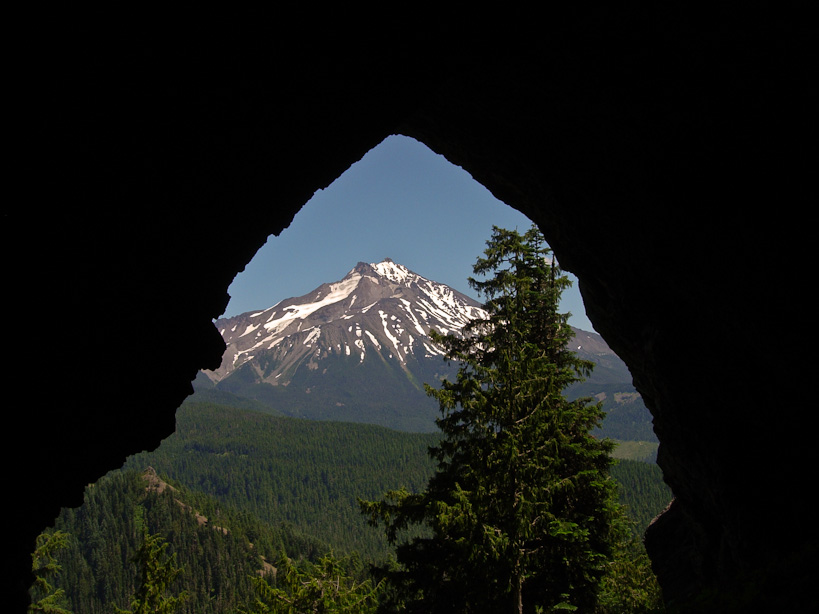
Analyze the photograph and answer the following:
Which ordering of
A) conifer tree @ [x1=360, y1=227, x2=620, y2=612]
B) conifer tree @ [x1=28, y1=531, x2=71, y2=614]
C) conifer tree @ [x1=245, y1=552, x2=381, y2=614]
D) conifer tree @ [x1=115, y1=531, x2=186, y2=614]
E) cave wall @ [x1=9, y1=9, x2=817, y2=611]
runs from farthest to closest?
conifer tree @ [x1=28, y1=531, x2=71, y2=614], conifer tree @ [x1=115, y1=531, x2=186, y2=614], conifer tree @ [x1=245, y1=552, x2=381, y2=614], conifer tree @ [x1=360, y1=227, x2=620, y2=612], cave wall @ [x1=9, y1=9, x2=817, y2=611]

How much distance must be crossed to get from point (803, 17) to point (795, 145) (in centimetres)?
155

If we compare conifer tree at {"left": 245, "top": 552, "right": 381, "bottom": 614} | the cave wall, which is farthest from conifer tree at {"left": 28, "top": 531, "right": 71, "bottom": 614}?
the cave wall

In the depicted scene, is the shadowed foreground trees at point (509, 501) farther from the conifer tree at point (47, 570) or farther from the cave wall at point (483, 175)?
the conifer tree at point (47, 570)

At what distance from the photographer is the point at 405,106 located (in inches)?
262

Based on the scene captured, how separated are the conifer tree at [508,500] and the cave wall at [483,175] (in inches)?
112

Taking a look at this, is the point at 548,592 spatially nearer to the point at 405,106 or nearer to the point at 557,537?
the point at 557,537

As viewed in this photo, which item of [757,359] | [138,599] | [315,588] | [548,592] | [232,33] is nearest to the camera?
[232,33]

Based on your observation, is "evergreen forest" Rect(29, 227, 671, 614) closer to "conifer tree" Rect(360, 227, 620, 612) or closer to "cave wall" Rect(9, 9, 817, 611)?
"conifer tree" Rect(360, 227, 620, 612)

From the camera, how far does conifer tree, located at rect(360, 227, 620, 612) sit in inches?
461

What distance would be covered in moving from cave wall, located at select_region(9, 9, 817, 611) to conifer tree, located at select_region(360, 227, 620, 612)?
284 centimetres

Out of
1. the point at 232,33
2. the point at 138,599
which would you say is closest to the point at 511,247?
the point at 232,33

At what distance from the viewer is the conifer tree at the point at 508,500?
11.7m

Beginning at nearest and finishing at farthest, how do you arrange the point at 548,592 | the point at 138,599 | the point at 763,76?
1. the point at 763,76
2. the point at 548,592
3. the point at 138,599

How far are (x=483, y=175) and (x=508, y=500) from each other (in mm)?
8003
